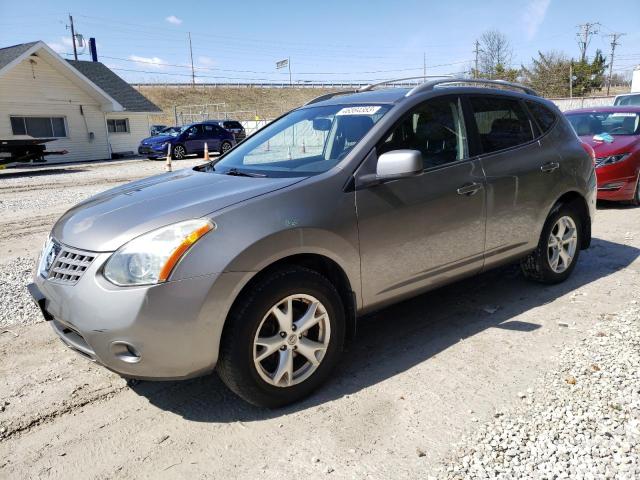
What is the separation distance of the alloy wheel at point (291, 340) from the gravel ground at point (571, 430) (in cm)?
96

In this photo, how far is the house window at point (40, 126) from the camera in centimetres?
2416

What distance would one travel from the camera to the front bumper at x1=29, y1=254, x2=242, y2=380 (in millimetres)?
2451

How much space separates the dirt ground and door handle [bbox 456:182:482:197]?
41.6 inches

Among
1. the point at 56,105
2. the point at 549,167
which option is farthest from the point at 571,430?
the point at 56,105

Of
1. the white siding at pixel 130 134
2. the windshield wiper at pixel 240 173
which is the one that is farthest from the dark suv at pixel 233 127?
the windshield wiper at pixel 240 173

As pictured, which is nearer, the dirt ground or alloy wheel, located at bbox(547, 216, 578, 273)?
the dirt ground

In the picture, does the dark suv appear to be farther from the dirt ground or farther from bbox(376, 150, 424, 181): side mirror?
bbox(376, 150, 424, 181): side mirror

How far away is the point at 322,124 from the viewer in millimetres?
3922

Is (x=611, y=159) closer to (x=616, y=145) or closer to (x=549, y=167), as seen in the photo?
(x=616, y=145)

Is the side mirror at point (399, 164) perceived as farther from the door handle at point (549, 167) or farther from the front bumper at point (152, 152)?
the front bumper at point (152, 152)

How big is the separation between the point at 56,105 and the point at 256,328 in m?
27.1

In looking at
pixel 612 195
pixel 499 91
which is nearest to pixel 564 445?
pixel 499 91

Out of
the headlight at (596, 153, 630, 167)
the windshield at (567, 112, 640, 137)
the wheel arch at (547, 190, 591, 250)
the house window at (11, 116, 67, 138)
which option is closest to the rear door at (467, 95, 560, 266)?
the wheel arch at (547, 190, 591, 250)

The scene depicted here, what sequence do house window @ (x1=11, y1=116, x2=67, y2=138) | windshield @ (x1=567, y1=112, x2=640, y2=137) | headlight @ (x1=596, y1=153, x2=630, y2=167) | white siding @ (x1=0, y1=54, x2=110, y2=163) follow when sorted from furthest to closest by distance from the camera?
house window @ (x1=11, y1=116, x2=67, y2=138), white siding @ (x1=0, y1=54, x2=110, y2=163), windshield @ (x1=567, y1=112, x2=640, y2=137), headlight @ (x1=596, y1=153, x2=630, y2=167)
